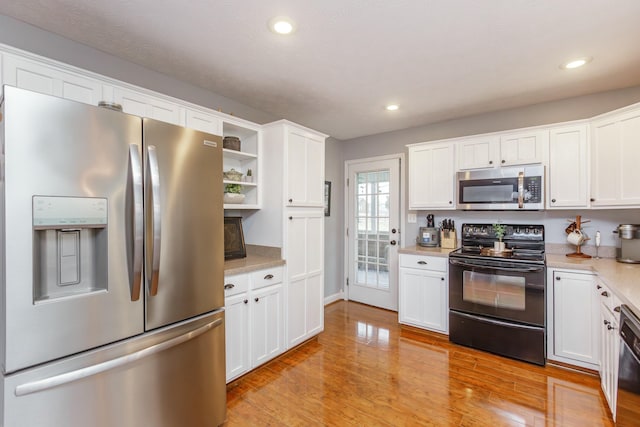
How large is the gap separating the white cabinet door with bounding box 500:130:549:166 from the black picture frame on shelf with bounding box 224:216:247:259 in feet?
9.28

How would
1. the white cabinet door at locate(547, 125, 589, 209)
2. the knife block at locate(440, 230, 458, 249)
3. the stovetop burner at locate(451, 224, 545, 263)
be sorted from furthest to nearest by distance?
the knife block at locate(440, 230, 458, 249), the stovetop burner at locate(451, 224, 545, 263), the white cabinet door at locate(547, 125, 589, 209)

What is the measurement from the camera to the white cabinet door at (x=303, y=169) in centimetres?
278

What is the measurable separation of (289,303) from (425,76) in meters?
2.40

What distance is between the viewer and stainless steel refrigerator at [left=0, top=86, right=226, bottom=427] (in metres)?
1.12

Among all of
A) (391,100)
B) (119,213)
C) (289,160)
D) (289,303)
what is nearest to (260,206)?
(289,160)

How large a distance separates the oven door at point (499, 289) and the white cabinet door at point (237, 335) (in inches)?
82.7

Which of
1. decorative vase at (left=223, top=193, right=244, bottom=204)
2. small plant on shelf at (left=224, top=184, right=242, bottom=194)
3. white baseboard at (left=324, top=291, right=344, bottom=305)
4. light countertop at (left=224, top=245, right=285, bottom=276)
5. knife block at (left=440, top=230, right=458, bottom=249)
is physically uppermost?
small plant on shelf at (left=224, top=184, right=242, bottom=194)

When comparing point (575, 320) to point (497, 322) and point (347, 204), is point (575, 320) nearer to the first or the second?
point (497, 322)

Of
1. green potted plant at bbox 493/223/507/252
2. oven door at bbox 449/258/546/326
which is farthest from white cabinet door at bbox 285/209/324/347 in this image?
green potted plant at bbox 493/223/507/252

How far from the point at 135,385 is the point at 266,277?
1255 millimetres

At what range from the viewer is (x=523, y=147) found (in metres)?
3.00

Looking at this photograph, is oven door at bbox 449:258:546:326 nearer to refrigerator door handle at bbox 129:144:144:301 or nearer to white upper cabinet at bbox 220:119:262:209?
white upper cabinet at bbox 220:119:262:209

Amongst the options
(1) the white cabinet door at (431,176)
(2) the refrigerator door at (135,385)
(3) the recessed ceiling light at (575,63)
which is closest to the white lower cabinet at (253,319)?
(2) the refrigerator door at (135,385)

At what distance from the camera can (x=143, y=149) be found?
145 cm
